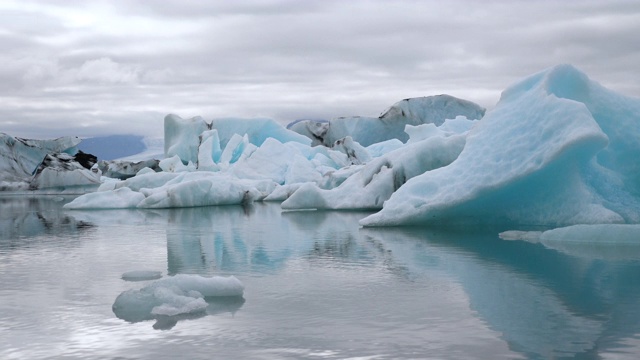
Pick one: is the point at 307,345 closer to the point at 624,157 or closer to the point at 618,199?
the point at 618,199

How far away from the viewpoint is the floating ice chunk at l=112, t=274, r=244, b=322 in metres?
4.32

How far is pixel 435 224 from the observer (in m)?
10.4

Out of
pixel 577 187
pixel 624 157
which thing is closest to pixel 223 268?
pixel 577 187

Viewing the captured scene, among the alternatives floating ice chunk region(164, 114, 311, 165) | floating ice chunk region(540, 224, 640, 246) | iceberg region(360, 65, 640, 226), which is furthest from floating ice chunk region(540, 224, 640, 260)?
floating ice chunk region(164, 114, 311, 165)

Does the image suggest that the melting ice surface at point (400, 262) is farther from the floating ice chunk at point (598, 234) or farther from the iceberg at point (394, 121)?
the iceberg at point (394, 121)

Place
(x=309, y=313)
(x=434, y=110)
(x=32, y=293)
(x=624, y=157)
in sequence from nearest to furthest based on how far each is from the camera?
(x=309, y=313) < (x=32, y=293) < (x=624, y=157) < (x=434, y=110)

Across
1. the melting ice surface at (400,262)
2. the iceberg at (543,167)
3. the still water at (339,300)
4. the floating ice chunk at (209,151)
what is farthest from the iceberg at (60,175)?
the iceberg at (543,167)

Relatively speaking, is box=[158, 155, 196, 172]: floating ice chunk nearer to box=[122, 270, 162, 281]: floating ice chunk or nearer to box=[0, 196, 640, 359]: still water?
box=[0, 196, 640, 359]: still water

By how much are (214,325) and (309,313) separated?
60 centimetres

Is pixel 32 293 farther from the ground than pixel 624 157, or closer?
closer

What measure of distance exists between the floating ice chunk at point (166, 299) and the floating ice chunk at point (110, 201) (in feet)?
43.6

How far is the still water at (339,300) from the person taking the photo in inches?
139

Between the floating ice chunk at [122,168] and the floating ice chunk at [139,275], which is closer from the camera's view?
the floating ice chunk at [139,275]

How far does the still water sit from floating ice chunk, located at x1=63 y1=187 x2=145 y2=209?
8.51 metres
